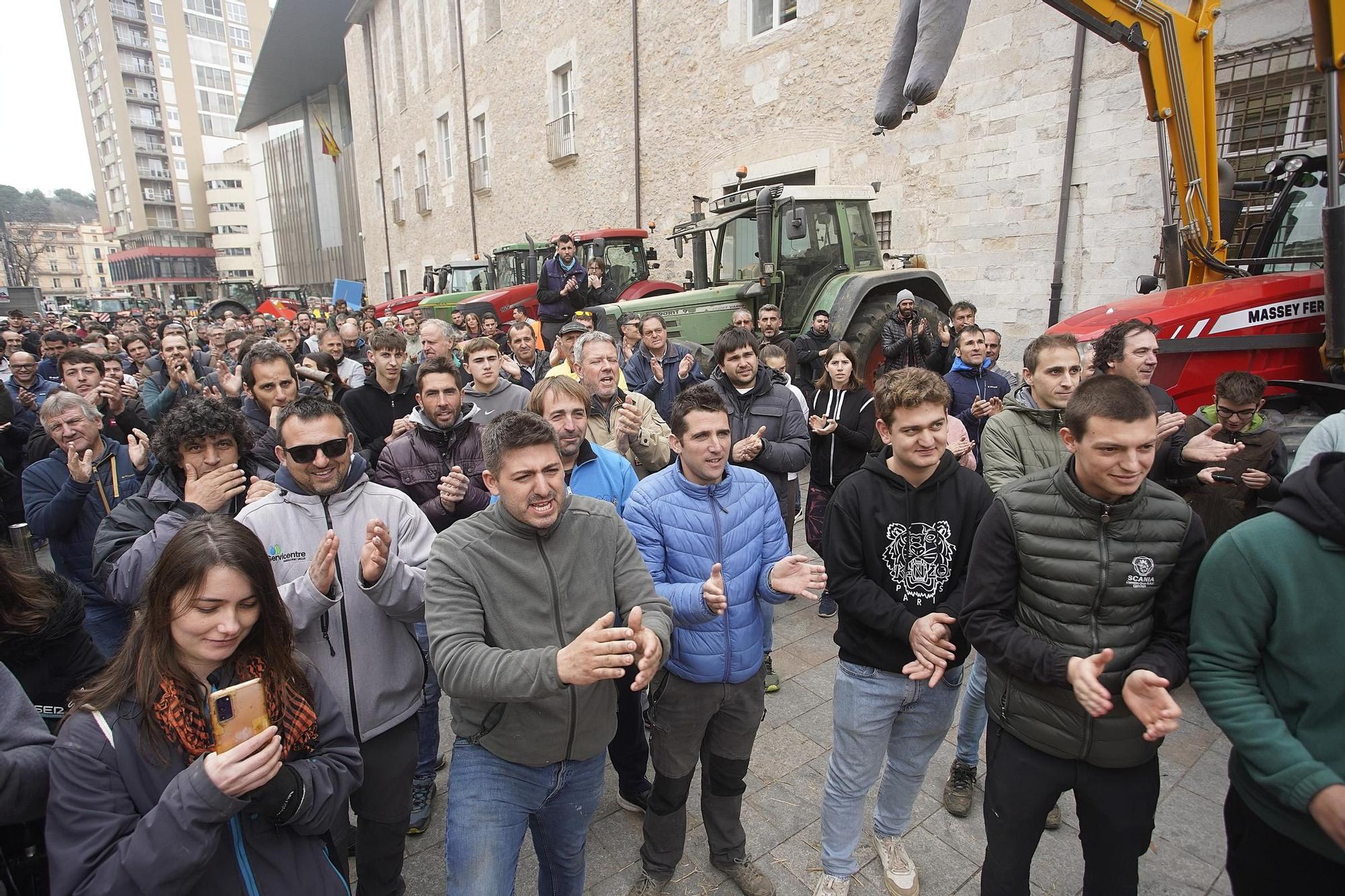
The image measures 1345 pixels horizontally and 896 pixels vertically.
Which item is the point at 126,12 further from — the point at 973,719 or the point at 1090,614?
the point at 1090,614

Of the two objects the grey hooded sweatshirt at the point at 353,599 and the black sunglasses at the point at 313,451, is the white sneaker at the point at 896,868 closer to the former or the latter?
the grey hooded sweatshirt at the point at 353,599

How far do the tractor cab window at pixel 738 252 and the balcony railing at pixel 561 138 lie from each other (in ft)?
30.4

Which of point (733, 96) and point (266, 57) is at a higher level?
point (266, 57)

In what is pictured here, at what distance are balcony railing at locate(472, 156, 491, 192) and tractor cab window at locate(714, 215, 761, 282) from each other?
14.3 meters

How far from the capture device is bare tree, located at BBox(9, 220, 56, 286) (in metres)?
45.6

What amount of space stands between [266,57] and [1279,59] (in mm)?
41328

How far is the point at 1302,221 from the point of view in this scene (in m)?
4.64

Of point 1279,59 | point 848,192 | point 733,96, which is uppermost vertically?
point 733,96

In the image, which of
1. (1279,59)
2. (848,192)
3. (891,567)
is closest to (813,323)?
(848,192)

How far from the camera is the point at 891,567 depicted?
2217mm

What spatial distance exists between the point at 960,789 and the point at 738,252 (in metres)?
6.62

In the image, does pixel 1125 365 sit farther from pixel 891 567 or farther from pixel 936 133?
pixel 936 133

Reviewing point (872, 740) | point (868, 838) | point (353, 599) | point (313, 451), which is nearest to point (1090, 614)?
point (872, 740)

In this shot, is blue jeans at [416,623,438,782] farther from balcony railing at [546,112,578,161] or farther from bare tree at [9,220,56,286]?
bare tree at [9,220,56,286]
